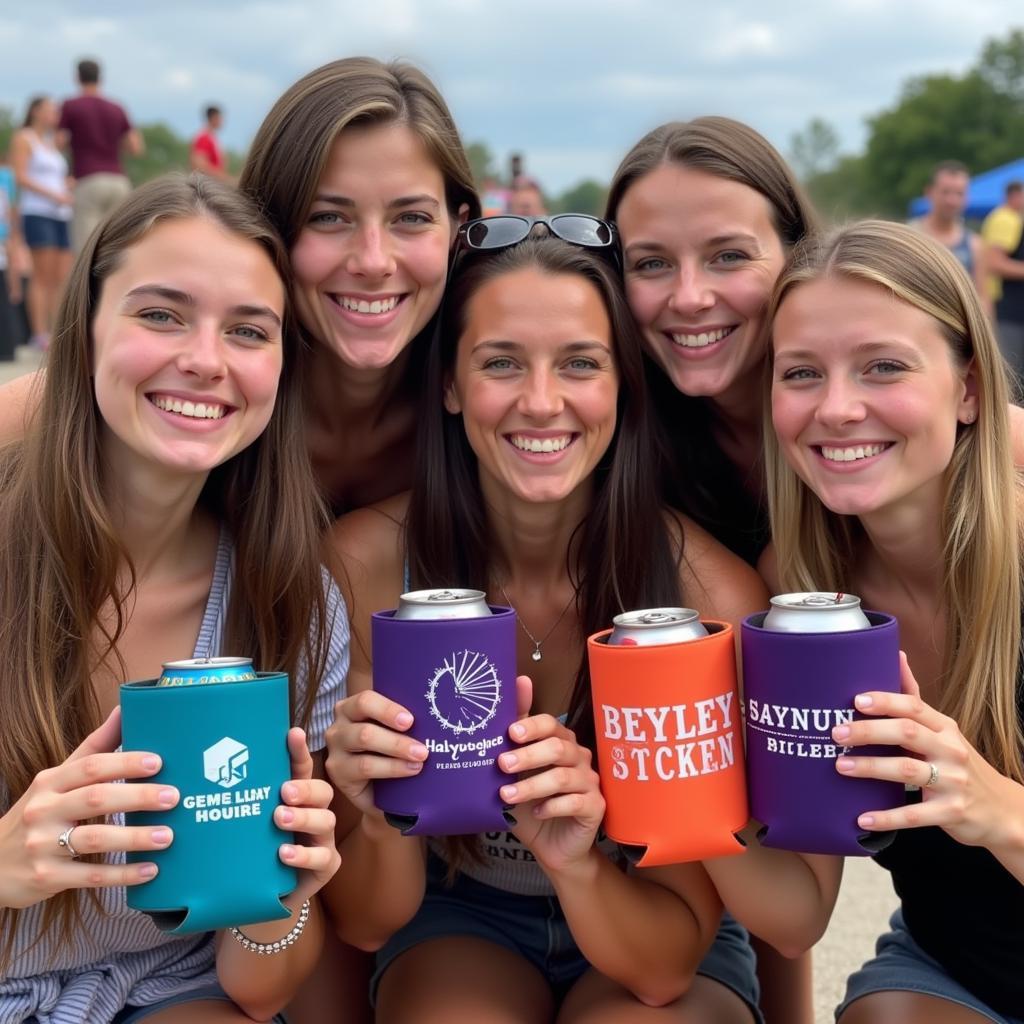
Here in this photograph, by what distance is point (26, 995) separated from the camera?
245cm

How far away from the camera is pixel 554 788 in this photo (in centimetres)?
220

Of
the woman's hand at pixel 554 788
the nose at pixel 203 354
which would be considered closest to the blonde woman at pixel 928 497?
the woman's hand at pixel 554 788

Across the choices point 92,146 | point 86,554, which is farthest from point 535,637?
point 92,146

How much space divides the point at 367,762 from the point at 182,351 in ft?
3.09

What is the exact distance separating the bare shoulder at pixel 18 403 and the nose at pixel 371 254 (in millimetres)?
821

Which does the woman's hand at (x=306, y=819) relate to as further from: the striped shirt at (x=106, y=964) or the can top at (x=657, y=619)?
the can top at (x=657, y=619)

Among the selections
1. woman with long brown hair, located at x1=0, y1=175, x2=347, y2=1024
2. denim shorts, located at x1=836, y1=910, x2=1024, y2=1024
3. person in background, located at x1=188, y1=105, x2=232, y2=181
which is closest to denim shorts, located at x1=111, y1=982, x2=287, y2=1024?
woman with long brown hair, located at x1=0, y1=175, x2=347, y2=1024

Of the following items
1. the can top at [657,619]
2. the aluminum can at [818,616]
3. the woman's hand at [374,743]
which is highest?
the aluminum can at [818,616]

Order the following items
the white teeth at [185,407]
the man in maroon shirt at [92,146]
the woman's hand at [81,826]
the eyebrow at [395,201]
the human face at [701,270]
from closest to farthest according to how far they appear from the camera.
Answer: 1. the woman's hand at [81,826]
2. the white teeth at [185,407]
3. the eyebrow at [395,201]
4. the human face at [701,270]
5. the man in maroon shirt at [92,146]

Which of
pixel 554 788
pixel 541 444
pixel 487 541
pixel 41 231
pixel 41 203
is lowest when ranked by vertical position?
pixel 554 788

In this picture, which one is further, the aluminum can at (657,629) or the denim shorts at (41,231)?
the denim shorts at (41,231)

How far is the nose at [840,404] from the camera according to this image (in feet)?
8.25

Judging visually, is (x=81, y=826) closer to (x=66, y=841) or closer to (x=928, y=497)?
(x=66, y=841)

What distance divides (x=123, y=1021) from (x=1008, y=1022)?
6.11 ft
